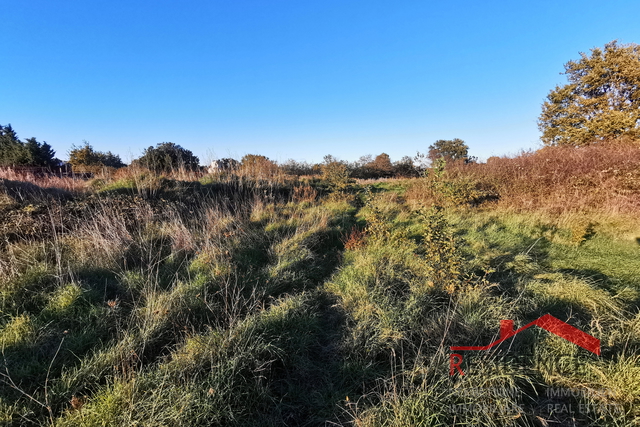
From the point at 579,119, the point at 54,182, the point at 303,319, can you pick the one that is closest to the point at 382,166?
the point at 579,119

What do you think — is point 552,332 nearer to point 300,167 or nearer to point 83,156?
point 300,167

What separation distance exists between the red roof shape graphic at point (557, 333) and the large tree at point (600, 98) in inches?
655

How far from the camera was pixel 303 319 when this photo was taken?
2963 millimetres

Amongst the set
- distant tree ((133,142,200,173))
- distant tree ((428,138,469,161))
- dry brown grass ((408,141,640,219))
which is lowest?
dry brown grass ((408,141,640,219))

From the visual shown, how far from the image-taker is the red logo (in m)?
2.15

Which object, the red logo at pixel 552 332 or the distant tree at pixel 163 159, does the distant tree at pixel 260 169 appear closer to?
the distant tree at pixel 163 159

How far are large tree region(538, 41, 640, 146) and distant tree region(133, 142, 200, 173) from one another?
19.6 metres

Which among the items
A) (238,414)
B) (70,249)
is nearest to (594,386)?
(238,414)

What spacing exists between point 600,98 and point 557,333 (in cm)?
1912

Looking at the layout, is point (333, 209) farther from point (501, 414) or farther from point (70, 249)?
point (501, 414)

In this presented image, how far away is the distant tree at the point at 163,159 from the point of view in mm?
9647

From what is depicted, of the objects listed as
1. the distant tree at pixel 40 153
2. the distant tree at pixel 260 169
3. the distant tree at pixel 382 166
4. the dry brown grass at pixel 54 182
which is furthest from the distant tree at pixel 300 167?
the distant tree at pixel 40 153

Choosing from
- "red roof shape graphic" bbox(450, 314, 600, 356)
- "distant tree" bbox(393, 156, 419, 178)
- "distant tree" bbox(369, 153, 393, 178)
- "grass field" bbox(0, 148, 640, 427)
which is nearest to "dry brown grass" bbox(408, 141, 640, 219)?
"grass field" bbox(0, 148, 640, 427)

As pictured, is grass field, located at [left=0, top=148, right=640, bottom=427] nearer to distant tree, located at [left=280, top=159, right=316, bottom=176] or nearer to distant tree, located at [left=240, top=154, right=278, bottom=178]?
distant tree, located at [left=240, top=154, right=278, bottom=178]
